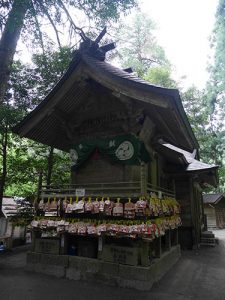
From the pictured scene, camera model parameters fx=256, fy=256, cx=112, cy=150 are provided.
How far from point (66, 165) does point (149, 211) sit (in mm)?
9074

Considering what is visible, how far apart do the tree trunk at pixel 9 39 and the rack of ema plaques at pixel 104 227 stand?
13.2ft

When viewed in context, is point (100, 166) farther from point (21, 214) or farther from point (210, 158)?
point (210, 158)

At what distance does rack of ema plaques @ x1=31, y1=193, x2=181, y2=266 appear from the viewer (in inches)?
283

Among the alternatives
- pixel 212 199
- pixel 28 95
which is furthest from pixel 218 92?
pixel 28 95

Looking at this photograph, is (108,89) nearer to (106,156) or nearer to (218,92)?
(106,156)

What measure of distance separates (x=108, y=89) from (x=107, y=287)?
633 centimetres

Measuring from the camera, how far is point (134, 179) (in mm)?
8453

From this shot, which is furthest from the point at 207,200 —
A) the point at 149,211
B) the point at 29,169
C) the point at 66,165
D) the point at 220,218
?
the point at 149,211

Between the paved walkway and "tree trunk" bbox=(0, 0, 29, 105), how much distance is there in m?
5.26

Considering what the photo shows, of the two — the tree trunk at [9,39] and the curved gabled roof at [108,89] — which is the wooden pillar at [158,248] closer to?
the curved gabled roof at [108,89]

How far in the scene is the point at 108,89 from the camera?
30.2ft

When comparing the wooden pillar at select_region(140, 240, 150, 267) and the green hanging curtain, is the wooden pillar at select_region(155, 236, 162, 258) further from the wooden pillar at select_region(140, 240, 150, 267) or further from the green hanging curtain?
the green hanging curtain

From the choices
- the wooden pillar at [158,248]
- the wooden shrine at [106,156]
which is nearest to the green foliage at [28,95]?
the wooden shrine at [106,156]

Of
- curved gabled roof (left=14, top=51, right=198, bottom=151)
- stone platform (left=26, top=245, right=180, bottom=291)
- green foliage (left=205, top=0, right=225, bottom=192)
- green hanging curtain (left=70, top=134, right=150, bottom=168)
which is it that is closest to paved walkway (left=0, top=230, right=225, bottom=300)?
stone platform (left=26, top=245, right=180, bottom=291)
